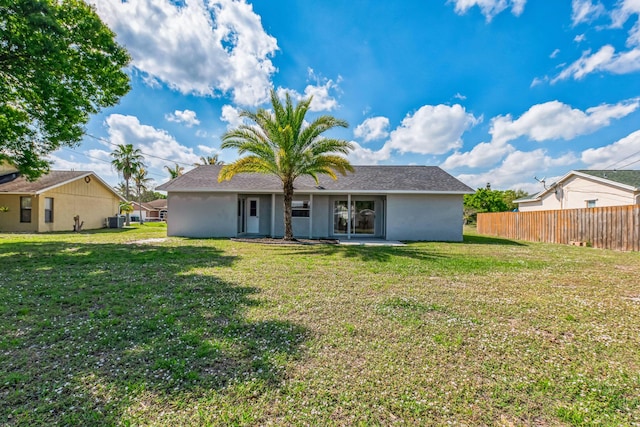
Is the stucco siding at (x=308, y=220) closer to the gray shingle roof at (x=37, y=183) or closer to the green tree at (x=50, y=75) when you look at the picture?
the green tree at (x=50, y=75)

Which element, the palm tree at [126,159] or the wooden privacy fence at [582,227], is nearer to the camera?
the wooden privacy fence at [582,227]

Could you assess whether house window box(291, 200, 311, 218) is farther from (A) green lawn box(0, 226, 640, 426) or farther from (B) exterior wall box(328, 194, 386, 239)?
(A) green lawn box(0, 226, 640, 426)

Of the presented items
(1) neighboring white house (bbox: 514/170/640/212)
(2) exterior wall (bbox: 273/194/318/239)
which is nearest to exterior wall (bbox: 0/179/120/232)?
(2) exterior wall (bbox: 273/194/318/239)

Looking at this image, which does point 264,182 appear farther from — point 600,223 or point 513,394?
point 600,223

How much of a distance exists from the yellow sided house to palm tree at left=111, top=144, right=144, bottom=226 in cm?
1168

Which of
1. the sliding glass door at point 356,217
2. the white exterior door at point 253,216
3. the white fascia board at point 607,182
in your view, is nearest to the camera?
the sliding glass door at point 356,217

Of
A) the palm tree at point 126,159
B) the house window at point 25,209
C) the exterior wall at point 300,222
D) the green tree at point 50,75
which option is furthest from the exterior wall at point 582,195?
the palm tree at point 126,159

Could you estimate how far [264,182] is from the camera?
16.4 m

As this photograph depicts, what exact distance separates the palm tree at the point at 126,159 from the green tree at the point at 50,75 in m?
24.3

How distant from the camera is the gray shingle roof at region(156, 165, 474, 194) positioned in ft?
49.9

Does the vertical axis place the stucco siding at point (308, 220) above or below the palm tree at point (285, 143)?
below

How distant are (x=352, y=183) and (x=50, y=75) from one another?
13.0 m

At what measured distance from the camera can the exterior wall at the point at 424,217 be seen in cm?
1527

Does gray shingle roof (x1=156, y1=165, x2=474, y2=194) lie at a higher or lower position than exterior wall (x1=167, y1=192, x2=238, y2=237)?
higher
